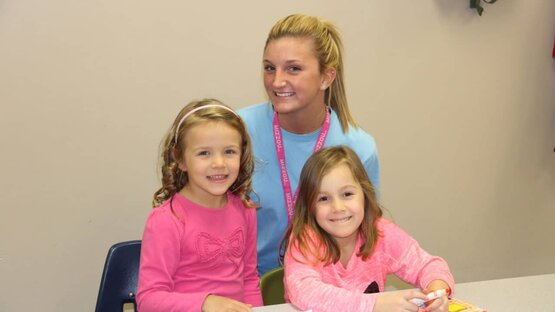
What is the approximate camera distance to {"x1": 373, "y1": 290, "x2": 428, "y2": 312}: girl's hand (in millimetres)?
1300

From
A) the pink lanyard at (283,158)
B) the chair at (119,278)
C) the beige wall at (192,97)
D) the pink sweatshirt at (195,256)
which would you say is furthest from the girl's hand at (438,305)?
the beige wall at (192,97)

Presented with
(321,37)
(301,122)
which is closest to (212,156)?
(301,122)

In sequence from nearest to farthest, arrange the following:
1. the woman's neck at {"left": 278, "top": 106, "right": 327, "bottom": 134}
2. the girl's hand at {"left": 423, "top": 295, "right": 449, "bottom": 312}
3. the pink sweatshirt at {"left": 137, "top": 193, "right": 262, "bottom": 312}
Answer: the girl's hand at {"left": 423, "top": 295, "right": 449, "bottom": 312} < the pink sweatshirt at {"left": 137, "top": 193, "right": 262, "bottom": 312} < the woman's neck at {"left": 278, "top": 106, "right": 327, "bottom": 134}

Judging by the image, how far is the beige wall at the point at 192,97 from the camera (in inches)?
78.7

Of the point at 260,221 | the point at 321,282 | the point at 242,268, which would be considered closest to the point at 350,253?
the point at 321,282

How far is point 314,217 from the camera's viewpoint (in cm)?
155

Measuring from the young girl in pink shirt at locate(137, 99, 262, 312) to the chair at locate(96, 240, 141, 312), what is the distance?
0.66 feet

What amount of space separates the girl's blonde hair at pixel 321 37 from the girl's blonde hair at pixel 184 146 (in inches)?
14.6

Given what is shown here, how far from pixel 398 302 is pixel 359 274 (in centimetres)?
22

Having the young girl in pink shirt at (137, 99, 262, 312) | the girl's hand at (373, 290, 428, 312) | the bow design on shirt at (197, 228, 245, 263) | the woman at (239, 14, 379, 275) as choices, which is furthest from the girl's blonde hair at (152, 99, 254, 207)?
the girl's hand at (373, 290, 428, 312)

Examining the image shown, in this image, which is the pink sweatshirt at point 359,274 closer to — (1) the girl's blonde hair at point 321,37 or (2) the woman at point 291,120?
(2) the woman at point 291,120

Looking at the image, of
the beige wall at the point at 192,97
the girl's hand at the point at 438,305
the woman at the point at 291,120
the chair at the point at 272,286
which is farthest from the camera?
the beige wall at the point at 192,97

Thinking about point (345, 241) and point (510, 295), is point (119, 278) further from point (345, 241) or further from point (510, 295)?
point (510, 295)

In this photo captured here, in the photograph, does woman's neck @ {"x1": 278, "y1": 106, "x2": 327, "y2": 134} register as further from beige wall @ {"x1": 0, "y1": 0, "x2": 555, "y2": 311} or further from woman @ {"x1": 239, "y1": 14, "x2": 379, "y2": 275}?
beige wall @ {"x1": 0, "y1": 0, "x2": 555, "y2": 311}
